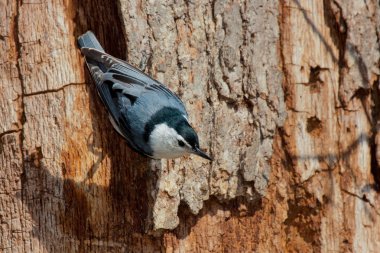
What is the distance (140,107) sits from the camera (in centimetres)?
436

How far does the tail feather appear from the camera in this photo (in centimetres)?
417

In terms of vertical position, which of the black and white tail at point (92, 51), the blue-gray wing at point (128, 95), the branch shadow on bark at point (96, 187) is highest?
the black and white tail at point (92, 51)

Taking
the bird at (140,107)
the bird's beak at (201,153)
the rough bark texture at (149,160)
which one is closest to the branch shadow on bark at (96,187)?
the rough bark texture at (149,160)

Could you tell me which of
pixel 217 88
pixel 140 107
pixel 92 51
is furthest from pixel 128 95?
pixel 217 88

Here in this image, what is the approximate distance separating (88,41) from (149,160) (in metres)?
0.68

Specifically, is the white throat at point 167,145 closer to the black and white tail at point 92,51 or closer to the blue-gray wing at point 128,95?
the blue-gray wing at point 128,95

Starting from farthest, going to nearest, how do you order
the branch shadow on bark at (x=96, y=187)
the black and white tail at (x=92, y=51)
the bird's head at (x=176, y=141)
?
the branch shadow on bark at (x=96, y=187), the black and white tail at (x=92, y=51), the bird's head at (x=176, y=141)

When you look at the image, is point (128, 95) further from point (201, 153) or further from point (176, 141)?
point (201, 153)

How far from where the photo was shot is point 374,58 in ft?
15.1

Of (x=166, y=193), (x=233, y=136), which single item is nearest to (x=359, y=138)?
(x=233, y=136)

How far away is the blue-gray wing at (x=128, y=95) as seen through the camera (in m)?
4.17

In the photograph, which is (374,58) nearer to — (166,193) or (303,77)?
(303,77)

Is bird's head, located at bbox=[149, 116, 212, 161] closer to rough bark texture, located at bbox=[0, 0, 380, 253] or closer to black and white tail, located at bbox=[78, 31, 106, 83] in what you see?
rough bark texture, located at bbox=[0, 0, 380, 253]

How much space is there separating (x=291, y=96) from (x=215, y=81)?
1.54 feet
